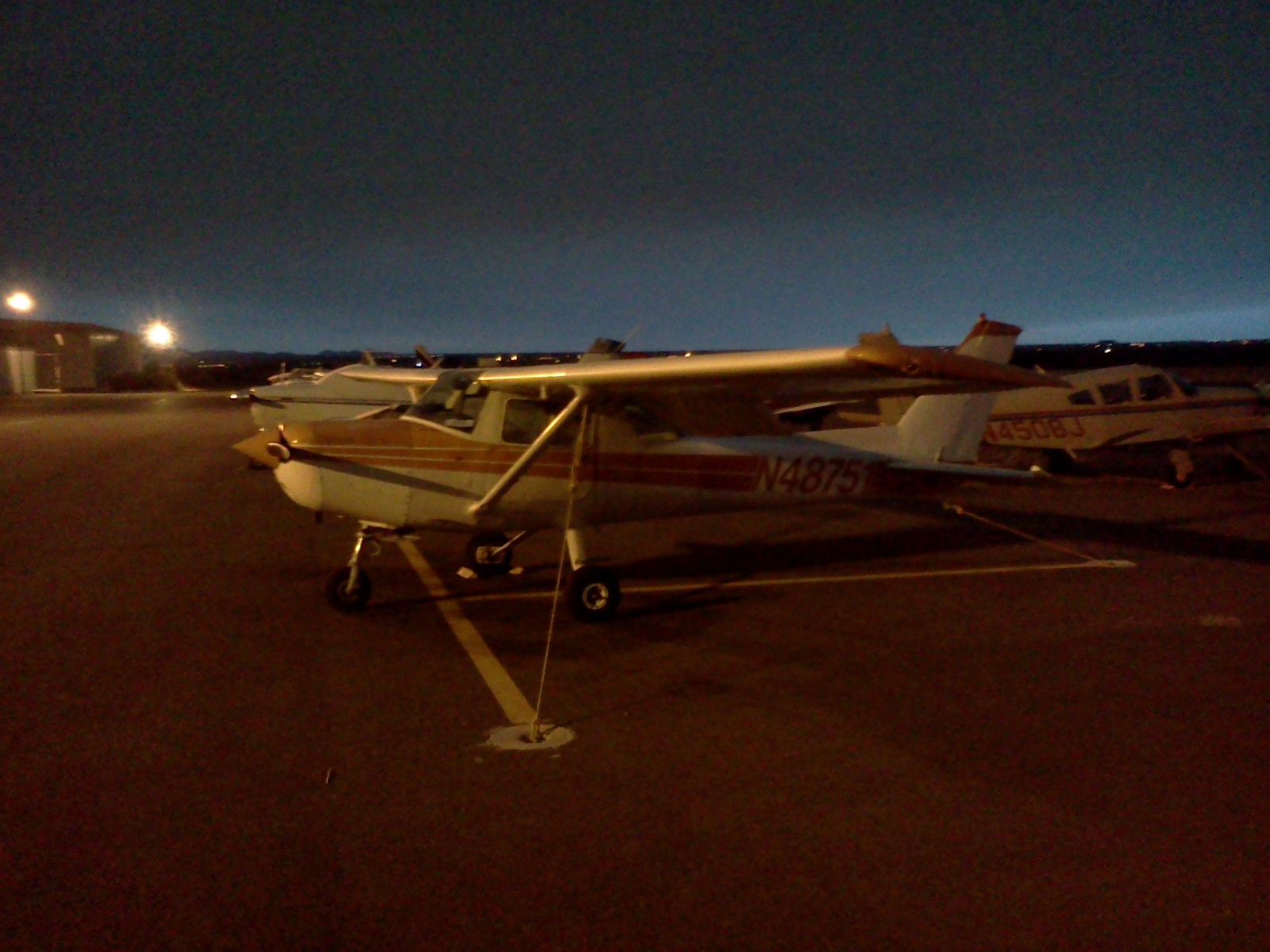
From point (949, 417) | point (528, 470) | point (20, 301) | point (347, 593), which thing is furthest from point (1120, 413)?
point (20, 301)

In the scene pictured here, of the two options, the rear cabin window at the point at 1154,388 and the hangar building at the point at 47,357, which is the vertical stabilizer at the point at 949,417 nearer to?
the rear cabin window at the point at 1154,388

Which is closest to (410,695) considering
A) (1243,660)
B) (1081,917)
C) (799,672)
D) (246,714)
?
(246,714)

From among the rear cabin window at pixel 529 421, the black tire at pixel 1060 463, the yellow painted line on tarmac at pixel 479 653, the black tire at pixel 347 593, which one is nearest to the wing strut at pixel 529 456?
the rear cabin window at pixel 529 421

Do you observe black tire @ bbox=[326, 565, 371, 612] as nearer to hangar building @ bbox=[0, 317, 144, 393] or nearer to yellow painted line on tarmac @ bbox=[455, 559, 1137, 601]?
yellow painted line on tarmac @ bbox=[455, 559, 1137, 601]

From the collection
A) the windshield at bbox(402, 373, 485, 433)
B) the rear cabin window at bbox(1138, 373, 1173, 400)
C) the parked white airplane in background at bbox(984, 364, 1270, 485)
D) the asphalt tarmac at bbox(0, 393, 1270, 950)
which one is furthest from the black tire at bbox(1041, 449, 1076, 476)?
the windshield at bbox(402, 373, 485, 433)

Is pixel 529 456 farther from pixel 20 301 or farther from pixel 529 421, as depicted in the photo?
pixel 20 301

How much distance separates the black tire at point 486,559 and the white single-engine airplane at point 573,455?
0.07 feet

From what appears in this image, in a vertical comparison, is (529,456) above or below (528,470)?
above

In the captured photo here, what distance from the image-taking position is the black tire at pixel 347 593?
763cm

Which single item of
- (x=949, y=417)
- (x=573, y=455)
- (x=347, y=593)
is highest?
(x=949, y=417)

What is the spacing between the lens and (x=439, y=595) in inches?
328

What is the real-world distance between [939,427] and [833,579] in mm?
2042

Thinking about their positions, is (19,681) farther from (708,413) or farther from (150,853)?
(708,413)

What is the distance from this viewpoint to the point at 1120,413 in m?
16.0
